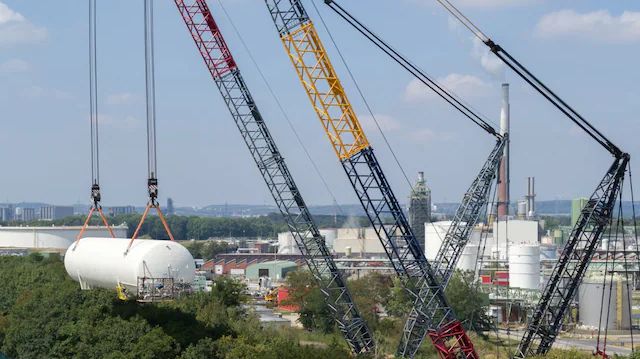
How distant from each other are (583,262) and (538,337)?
13.4ft

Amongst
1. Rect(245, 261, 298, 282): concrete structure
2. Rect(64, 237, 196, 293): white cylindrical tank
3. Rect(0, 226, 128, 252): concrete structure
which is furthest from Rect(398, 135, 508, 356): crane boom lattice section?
Rect(0, 226, 128, 252): concrete structure

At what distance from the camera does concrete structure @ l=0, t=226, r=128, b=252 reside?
137 meters

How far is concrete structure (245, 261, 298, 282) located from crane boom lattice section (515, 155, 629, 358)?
75.4 meters

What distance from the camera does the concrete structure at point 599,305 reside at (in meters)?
73.8

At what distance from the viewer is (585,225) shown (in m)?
40.8

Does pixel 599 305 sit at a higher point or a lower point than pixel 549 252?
lower

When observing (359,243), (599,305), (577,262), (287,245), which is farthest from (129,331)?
(287,245)

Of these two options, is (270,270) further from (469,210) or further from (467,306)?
(469,210)

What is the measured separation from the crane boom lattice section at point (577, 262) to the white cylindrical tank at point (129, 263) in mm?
14356

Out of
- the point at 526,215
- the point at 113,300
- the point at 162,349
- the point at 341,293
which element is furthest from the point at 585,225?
the point at 526,215

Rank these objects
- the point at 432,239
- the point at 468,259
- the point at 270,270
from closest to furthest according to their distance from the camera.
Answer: the point at 468,259 → the point at 432,239 → the point at 270,270

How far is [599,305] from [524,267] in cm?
1300

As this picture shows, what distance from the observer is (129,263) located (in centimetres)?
4441

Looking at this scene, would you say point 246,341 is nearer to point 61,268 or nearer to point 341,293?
point 341,293
